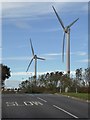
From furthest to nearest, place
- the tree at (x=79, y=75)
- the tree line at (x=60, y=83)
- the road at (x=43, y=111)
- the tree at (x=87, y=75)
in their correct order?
the tree at (x=87, y=75)
the tree at (x=79, y=75)
the tree line at (x=60, y=83)
the road at (x=43, y=111)

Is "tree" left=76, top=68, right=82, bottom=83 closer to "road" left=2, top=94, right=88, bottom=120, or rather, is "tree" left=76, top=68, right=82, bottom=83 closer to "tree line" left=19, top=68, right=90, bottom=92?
"tree line" left=19, top=68, right=90, bottom=92

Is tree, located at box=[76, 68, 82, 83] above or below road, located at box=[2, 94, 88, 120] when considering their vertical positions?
above

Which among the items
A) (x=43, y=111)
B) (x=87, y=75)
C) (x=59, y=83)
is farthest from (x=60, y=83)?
(x=43, y=111)

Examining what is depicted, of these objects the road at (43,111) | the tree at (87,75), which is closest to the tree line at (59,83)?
the tree at (87,75)

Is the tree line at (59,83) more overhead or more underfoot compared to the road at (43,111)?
more overhead

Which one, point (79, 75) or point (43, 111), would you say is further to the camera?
point (79, 75)

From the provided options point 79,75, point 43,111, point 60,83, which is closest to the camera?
point 43,111

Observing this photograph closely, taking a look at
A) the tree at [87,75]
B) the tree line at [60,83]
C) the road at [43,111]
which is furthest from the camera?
the tree at [87,75]

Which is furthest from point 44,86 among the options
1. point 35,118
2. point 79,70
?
point 35,118

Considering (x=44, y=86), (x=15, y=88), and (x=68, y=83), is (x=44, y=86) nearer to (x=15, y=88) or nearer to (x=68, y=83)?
(x=15, y=88)

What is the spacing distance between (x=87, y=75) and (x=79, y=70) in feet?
26.5

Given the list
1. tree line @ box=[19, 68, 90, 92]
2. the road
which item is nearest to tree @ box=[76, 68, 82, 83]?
tree line @ box=[19, 68, 90, 92]

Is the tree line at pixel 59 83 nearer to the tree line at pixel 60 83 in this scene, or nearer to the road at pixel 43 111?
the tree line at pixel 60 83

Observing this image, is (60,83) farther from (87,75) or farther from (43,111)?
(43,111)
